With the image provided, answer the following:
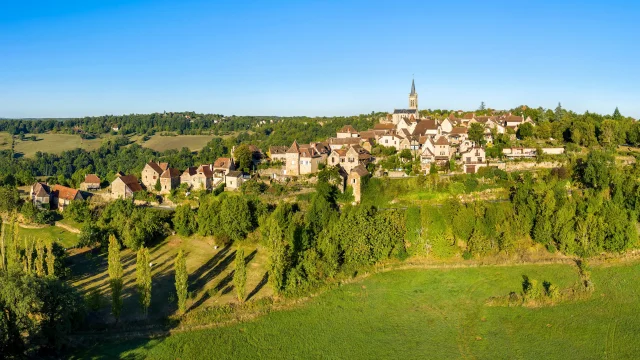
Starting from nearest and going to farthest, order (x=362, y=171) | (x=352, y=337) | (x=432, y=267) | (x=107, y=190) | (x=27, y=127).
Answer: (x=352, y=337), (x=432, y=267), (x=362, y=171), (x=107, y=190), (x=27, y=127)

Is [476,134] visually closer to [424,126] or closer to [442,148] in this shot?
[442,148]

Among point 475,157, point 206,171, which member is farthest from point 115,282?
point 475,157

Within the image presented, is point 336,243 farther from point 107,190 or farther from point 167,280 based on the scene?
point 107,190

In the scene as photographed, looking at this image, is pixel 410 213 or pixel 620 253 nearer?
pixel 620 253

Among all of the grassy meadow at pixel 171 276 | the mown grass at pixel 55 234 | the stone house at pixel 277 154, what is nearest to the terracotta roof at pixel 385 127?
the stone house at pixel 277 154

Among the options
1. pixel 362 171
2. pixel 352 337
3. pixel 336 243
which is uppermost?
pixel 362 171

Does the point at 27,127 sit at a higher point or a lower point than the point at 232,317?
higher

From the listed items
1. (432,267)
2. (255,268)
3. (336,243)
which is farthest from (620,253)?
(255,268)
